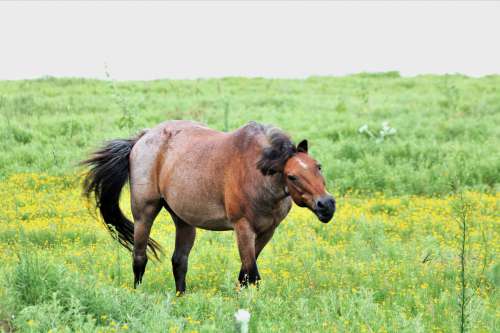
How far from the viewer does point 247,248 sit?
596cm

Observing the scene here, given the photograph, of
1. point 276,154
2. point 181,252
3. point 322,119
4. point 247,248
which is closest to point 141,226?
point 181,252

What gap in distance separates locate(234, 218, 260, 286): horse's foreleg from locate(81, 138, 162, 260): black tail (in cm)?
198

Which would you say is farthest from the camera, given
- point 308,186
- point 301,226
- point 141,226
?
point 301,226

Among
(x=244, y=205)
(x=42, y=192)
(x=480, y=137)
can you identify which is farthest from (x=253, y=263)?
(x=480, y=137)

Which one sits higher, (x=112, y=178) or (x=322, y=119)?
(x=112, y=178)

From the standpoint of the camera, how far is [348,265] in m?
7.56

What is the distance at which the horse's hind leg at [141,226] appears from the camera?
720 cm

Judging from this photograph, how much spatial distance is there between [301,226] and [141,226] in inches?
138

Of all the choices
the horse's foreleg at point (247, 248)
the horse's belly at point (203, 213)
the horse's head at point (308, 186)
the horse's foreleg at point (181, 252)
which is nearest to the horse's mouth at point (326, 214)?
the horse's head at point (308, 186)

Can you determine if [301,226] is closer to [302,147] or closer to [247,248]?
[247,248]

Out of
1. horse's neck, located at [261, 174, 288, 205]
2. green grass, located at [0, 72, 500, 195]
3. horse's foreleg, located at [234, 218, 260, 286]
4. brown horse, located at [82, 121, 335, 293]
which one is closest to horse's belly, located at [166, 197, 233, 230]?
brown horse, located at [82, 121, 335, 293]

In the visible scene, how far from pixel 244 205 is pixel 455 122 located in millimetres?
12530

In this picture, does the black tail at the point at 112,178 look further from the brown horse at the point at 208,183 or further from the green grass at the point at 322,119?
the green grass at the point at 322,119

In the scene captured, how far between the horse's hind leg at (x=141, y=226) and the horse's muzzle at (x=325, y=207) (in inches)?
92.2
